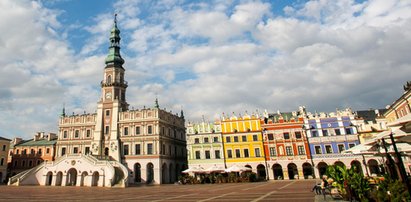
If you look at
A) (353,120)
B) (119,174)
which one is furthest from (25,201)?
(353,120)

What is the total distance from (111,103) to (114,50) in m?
12.3

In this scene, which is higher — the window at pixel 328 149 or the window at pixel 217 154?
the window at pixel 217 154

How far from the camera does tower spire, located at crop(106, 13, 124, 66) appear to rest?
191 feet

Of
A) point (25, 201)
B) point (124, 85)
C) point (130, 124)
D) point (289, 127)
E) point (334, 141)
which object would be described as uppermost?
point (124, 85)

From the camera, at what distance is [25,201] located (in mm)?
18531

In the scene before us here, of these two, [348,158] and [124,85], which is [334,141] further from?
[124,85]

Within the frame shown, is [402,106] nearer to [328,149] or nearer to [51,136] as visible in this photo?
[328,149]

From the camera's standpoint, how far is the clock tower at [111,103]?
52500mm

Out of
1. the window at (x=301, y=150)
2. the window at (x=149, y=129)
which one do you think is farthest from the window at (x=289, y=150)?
the window at (x=149, y=129)

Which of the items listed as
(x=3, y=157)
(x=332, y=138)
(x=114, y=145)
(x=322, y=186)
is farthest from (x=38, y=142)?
(x=322, y=186)

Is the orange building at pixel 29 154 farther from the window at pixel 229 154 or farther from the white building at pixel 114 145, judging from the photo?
the window at pixel 229 154

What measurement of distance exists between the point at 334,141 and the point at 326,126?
9.52ft

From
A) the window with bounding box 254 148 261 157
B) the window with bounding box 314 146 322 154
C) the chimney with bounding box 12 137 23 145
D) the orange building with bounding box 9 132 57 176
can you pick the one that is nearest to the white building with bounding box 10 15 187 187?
the orange building with bounding box 9 132 57 176

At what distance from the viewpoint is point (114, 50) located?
59188 millimetres
